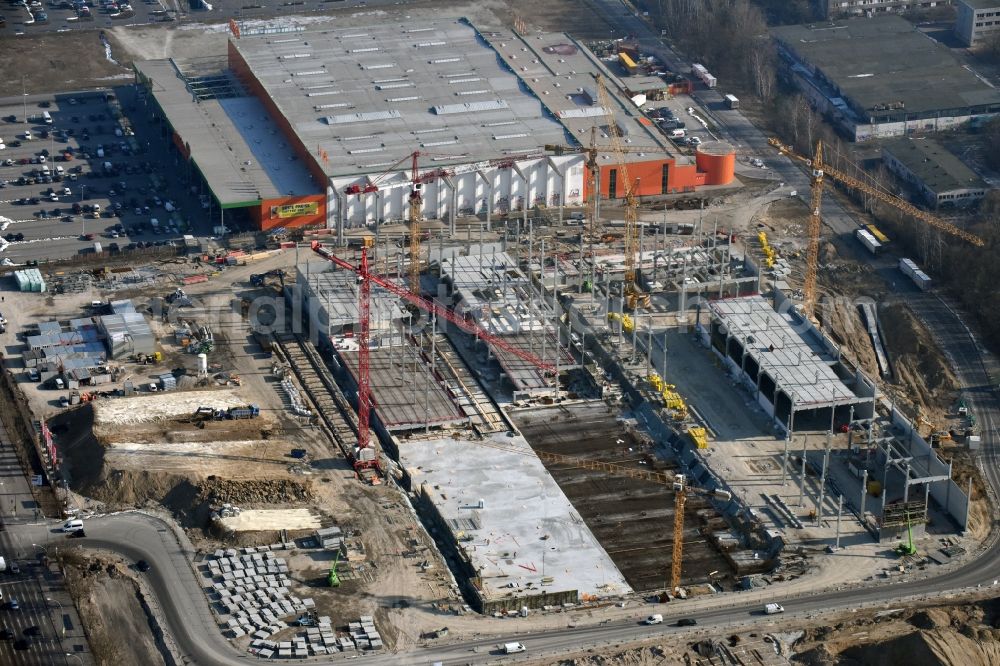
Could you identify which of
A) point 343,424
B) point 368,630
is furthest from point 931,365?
point 368,630

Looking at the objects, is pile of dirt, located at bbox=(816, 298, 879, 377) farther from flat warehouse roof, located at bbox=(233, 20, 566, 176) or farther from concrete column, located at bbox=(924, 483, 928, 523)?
flat warehouse roof, located at bbox=(233, 20, 566, 176)

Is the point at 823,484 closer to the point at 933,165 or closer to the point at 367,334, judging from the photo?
the point at 367,334

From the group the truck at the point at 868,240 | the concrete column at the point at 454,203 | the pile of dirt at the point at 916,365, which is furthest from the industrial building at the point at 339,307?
the truck at the point at 868,240

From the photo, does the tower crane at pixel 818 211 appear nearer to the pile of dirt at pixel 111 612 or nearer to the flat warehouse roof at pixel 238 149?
the flat warehouse roof at pixel 238 149

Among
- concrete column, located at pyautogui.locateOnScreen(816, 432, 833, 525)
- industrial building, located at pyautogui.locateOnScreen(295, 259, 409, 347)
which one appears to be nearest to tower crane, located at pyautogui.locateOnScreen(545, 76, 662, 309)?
industrial building, located at pyautogui.locateOnScreen(295, 259, 409, 347)

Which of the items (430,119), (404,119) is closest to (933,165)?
(430,119)

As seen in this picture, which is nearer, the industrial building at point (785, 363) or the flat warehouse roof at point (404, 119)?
the industrial building at point (785, 363)
